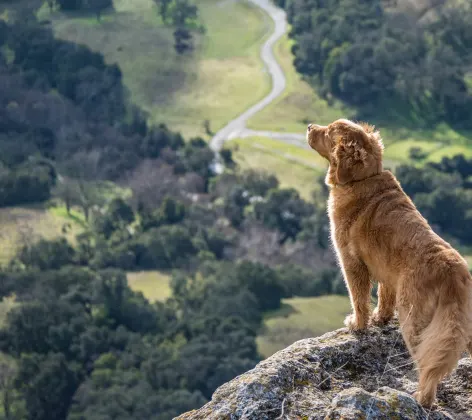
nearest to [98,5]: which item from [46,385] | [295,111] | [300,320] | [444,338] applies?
[295,111]

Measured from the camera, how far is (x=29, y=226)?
78000 millimetres

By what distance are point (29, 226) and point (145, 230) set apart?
32.7ft

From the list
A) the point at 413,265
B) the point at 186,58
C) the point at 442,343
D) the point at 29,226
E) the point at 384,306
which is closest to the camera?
the point at 442,343

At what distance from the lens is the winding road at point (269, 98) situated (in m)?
93.6

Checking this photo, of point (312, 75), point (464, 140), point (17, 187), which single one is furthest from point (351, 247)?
point (312, 75)

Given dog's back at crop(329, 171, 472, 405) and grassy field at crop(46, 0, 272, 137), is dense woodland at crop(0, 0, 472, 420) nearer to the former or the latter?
grassy field at crop(46, 0, 272, 137)

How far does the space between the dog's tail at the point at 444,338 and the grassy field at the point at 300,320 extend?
48.7 meters

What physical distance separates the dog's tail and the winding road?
7951cm

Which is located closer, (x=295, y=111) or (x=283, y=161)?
(x=283, y=161)

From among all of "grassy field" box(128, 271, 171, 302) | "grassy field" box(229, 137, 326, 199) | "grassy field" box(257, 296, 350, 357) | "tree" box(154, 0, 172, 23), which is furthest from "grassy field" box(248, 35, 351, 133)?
"grassy field" box(257, 296, 350, 357)

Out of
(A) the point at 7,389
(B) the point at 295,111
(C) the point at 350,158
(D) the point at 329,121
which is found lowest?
(B) the point at 295,111

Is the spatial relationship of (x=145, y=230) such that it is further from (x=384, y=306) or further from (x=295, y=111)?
(x=384, y=306)

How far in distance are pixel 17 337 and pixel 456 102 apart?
56035 mm

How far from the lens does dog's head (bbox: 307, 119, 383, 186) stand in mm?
10102
